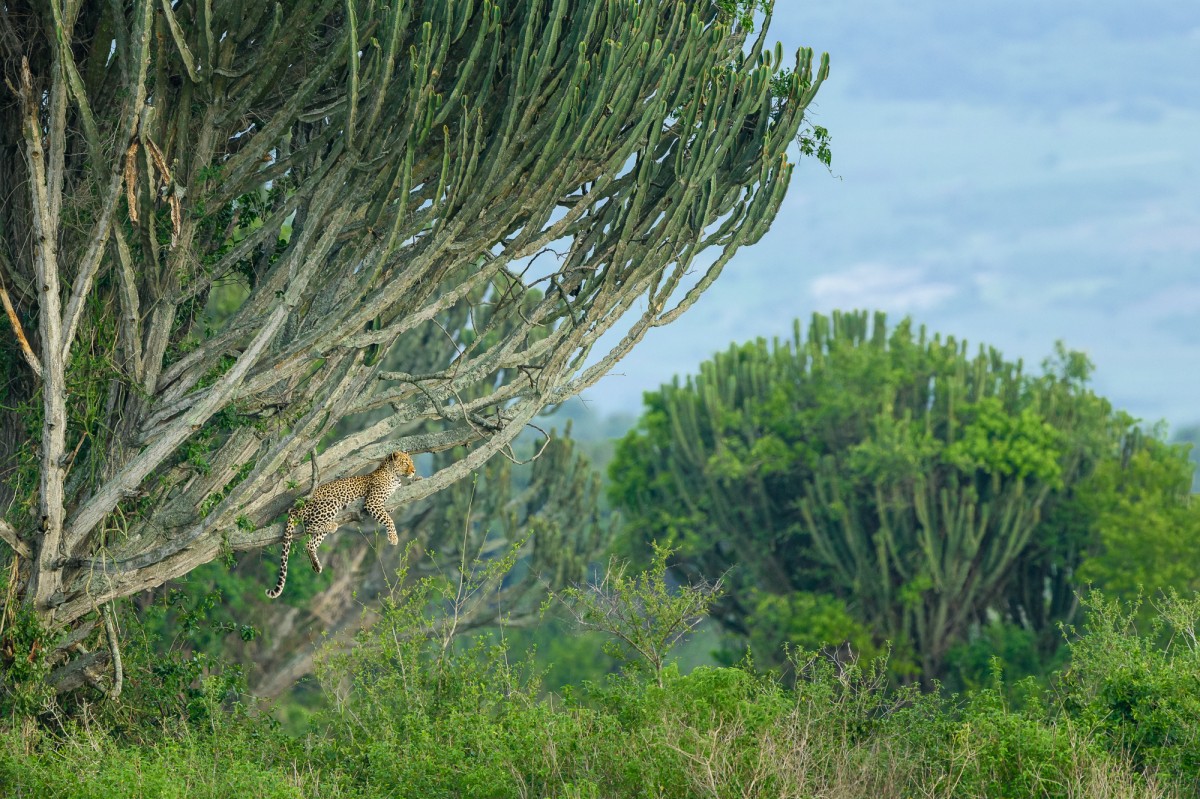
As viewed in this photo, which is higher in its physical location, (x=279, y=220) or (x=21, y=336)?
(x=279, y=220)

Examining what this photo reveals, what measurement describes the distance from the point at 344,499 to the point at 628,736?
2.37 metres

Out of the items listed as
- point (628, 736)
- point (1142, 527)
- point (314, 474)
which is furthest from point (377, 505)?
point (1142, 527)

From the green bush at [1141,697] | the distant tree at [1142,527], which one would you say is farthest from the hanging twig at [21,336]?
the distant tree at [1142,527]

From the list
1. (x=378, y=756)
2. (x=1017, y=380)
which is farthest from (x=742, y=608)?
(x=378, y=756)

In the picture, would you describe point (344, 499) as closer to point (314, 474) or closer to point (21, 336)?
point (314, 474)

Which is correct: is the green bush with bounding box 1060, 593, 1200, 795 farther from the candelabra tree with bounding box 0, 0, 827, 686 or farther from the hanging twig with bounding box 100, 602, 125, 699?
the hanging twig with bounding box 100, 602, 125, 699

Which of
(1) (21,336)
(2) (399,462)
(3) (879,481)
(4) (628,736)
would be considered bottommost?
(4) (628,736)

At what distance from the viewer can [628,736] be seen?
7.75m

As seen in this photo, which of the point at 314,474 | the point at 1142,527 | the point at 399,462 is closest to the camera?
the point at 314,474

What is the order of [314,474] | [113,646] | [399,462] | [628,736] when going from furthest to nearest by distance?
[399,462], [314,474], [113,646], [628,736]

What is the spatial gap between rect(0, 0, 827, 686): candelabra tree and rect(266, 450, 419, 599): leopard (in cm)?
12

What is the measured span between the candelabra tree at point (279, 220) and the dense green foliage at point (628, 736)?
1048mm

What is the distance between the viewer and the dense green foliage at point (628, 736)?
707 cm

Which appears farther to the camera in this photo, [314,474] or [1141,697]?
[314,474]
